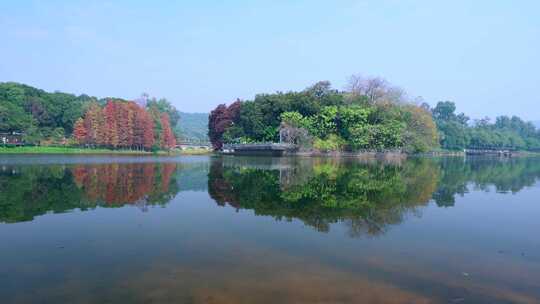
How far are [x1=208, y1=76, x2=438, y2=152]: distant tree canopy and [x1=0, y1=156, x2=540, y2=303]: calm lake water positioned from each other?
37.2 meters

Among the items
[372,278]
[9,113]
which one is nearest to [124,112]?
[9,113]

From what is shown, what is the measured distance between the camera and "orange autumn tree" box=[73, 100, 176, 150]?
6366cm

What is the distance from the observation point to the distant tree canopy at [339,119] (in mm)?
51094

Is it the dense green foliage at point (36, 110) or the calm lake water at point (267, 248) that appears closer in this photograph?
the calm lake water at point (267, 248)

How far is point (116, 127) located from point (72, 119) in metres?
9.19

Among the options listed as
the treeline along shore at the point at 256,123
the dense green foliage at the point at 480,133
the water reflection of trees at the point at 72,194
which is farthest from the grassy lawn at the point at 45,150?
the dense green foliage at the point at 480,133

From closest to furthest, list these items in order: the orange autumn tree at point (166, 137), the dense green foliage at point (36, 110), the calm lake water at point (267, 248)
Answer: the calm lake water at point (267, 248) → the dense green foliage at point (36, 110) → the orange autumn tree at point (166, 137)

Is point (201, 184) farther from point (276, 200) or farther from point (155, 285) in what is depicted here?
point (155, 285)

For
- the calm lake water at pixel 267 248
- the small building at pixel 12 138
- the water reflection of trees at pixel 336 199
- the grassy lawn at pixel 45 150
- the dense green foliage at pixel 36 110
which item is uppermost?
the dense green foliage at pixel 36 110

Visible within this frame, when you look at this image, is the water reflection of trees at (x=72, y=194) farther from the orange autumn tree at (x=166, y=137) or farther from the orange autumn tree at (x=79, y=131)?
the orange autumn tree at (x=166, y=137)

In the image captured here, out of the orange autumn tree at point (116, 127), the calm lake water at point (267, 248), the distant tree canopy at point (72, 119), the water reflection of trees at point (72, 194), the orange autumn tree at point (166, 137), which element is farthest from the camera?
the orange autumn tree at point (166, 137)

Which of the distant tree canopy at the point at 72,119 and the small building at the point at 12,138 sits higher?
the distant tree canopy at the point at 72,119

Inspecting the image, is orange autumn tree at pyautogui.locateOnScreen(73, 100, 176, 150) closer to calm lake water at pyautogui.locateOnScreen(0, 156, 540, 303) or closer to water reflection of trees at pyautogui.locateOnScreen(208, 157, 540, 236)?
water reflection of trees at pyautogui.locateOnScreen(208, 157, 540, 236)

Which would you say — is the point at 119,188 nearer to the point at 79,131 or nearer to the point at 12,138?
the point at 79,131
